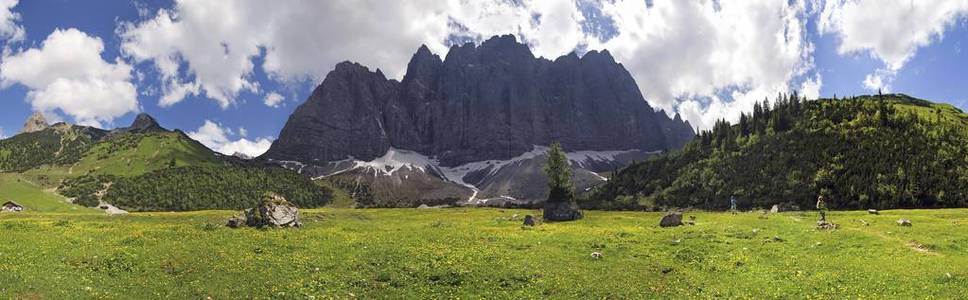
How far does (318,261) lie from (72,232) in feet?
81.7

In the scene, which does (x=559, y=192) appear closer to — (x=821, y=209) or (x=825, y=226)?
(x=821, y=209)

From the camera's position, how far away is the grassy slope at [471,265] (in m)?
30.0

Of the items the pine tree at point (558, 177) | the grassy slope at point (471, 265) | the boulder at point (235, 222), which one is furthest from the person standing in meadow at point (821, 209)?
the boulder at point (235, 222)

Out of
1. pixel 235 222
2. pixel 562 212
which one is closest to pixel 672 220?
pixel 562 212

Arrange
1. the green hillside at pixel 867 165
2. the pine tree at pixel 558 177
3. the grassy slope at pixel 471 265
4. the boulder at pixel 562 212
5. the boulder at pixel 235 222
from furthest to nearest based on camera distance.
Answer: the green hillside at pixel 867 165
the pine tree at pixel 558 177
the boulder at pixel 562 212
the boulder at pixel 235 222
the grassy slope at pixel 471 265

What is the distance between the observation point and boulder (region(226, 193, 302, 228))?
53422 mm

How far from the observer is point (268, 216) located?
176ft

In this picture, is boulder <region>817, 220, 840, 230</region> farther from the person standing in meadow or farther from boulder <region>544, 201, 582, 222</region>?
boulder <region>544, 201, 582, 222</region>

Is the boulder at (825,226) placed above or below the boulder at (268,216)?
below

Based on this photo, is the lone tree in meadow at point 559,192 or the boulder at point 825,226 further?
the lone tree in meadow at point 559,192

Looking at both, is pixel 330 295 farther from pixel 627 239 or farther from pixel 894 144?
pixel 894 144

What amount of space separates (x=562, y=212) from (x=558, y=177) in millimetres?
8793

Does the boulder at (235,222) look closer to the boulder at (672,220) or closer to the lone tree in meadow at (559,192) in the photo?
the lone tree in meadow at (559,192)

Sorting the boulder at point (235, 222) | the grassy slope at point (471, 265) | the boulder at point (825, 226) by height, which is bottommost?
the grassy slope at point (471, 265)
